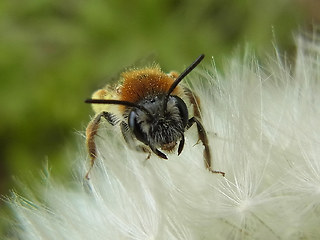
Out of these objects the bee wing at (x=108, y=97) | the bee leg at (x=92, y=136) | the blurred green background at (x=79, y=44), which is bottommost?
the bee leg at (x=92, y=136)

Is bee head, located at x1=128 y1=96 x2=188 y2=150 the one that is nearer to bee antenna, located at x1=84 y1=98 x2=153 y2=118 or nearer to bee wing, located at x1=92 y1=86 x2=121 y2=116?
bee antenna, located at x1=84 y1=98 x2=153 y2=118

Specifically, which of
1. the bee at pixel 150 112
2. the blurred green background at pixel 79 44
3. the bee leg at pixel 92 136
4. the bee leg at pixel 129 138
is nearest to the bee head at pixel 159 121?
the bee at pixel 150 112

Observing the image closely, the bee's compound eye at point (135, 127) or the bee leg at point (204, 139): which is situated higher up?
the bee leg at point (204, 139)

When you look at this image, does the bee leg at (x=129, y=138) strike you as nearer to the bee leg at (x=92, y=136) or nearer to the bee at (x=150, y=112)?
the bee at (x=150, y=112)

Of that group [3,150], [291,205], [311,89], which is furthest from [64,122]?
[291,205]

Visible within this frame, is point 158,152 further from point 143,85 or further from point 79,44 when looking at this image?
point 79,44

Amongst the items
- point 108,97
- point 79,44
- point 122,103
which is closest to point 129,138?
point 122,103

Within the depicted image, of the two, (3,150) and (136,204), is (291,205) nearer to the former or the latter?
(136,204)
